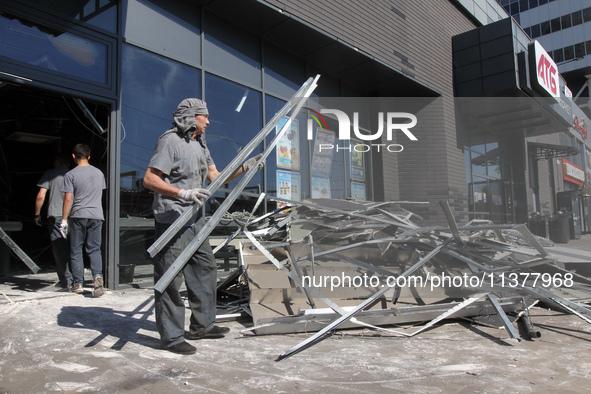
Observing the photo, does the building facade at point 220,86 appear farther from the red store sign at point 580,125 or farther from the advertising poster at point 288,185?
Answer: the red store sign at point 580,125

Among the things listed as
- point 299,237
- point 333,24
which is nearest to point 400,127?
point 333,24

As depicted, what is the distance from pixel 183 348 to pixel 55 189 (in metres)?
3.31

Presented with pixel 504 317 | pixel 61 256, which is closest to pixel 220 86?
pixel 61 256

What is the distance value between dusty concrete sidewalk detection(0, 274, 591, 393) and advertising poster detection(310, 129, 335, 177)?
206 inches

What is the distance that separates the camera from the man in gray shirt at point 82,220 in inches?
172

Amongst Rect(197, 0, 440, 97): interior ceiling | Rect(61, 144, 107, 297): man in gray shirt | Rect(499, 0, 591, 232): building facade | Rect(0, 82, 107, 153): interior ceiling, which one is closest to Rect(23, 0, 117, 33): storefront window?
Rect(197, 0, 440, 97): interior ceiling

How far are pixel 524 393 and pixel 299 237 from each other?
2.78 metres

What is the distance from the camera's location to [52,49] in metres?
4.58

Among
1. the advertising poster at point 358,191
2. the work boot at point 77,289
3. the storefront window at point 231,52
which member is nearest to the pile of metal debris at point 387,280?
the work boot at point 77,289

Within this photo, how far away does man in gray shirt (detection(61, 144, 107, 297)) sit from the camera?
4.38 meters

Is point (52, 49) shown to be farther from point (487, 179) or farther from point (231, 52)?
point (487, 179)

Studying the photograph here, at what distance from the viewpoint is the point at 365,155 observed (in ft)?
31.8

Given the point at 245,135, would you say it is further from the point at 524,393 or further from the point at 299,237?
the point at 524,393

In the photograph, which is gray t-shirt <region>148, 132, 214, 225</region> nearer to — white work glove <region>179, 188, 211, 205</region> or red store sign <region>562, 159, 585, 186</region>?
white work glove <region>179, 188, 211, 205</region>
